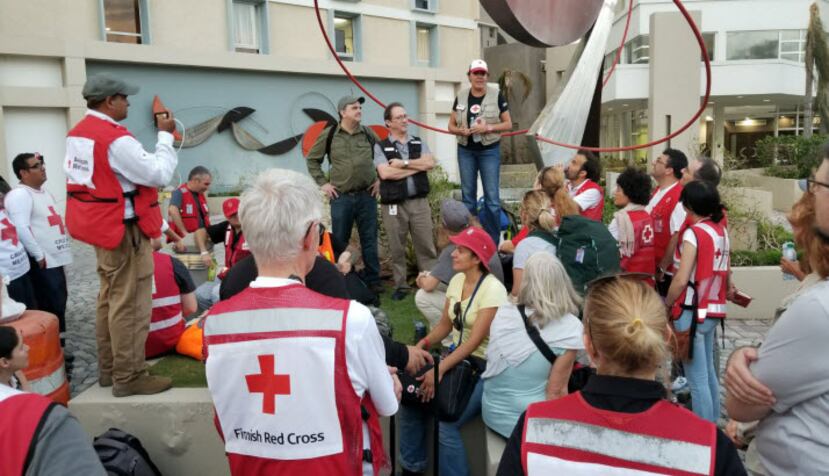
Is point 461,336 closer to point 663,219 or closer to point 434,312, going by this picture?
point 434,312

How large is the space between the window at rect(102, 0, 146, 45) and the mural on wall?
170cm

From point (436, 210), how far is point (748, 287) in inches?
140

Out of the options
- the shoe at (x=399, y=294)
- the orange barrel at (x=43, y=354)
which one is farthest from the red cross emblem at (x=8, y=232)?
the shoe at (x=399, y=294)

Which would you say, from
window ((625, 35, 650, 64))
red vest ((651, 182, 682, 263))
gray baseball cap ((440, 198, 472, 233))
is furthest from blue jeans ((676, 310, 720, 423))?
window ((625, 35, 650, 64))

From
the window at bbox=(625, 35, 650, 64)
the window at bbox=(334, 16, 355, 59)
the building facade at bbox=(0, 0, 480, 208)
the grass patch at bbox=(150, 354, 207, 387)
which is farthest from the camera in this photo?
the window at bbox=(625, 35, 650, 64)

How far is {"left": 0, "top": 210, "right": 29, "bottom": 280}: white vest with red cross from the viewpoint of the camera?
197 inches

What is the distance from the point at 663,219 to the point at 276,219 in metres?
3.85

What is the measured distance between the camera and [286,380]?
187cm

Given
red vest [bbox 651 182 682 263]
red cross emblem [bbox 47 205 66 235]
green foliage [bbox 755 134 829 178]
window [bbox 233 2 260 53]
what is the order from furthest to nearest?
window [bbox 233 2 260 53], green foliage [bbox 755 134 829 178], red cross emblem [bbox 47 205 66 235], red vest [bbox 651 182 682 263]

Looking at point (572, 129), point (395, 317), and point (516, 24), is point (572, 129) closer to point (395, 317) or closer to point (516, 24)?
point (516, 24)

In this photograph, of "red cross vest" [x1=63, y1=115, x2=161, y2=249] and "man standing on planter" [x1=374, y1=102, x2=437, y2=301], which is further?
"man standing on planter" [x1=374, y1=102, x2=437, y2=301]

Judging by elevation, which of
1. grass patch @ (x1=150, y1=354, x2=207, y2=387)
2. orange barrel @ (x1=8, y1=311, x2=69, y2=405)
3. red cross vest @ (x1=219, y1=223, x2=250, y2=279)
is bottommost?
grass patch @ (x1=150, y1=354, x2=207, y2=387)

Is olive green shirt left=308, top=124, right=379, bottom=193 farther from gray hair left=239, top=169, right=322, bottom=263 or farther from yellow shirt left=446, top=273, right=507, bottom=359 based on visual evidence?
gray hair left=239, top=169, right=322, bottom=263

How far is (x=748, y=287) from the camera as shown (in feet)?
23.4
